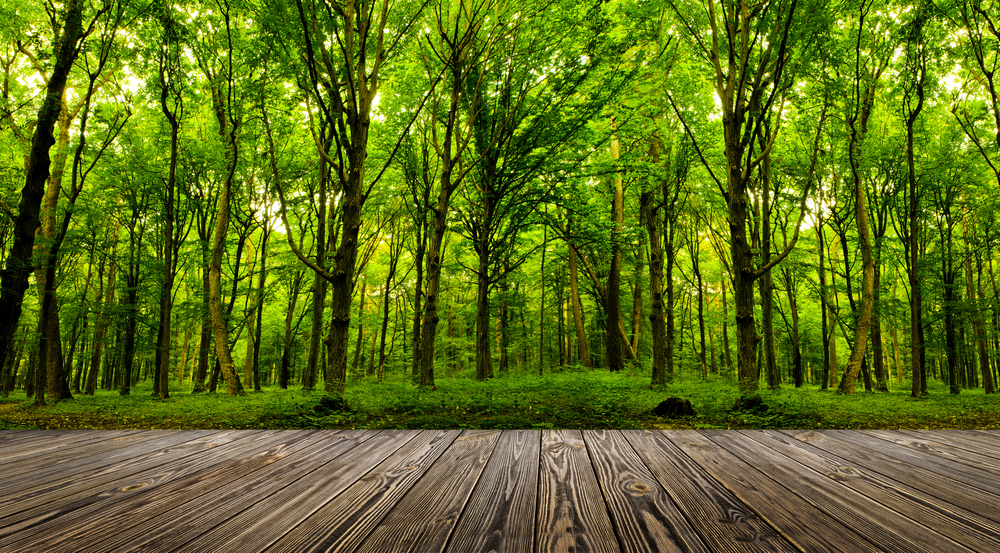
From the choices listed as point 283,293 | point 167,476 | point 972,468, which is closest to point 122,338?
point 283,293

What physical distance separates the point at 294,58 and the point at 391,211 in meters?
9.75

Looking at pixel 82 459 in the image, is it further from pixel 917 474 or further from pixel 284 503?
pixel 917 474

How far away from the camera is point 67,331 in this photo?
1609 centimetres

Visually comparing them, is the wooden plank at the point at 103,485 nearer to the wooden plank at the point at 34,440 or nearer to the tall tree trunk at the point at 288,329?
the wooden plank at the point at 34,440

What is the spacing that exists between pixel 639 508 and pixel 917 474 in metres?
1.63

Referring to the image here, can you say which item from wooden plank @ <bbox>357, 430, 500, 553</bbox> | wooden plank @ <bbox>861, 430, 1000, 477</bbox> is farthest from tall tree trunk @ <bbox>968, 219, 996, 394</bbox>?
wooden plank @ <bbox>357, 430, 500, 553</bbox>

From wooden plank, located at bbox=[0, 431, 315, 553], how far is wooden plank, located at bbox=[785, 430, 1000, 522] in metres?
3.02

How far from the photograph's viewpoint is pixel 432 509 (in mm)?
1502

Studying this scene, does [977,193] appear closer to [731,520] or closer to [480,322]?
[480,322]

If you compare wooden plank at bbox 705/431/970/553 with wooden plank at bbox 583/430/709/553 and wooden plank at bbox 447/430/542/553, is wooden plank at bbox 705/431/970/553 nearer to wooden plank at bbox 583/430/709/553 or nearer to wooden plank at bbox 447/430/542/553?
wooden plank at bbox 583/430/709/553

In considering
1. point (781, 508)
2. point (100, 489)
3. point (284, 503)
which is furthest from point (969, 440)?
point (100, 489)

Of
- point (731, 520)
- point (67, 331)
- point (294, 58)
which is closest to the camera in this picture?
point (731, 520)

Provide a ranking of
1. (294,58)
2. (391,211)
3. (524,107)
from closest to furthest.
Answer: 1. (294,58)
2. (524,107)
3. (391,211)

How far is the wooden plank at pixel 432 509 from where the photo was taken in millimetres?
1204
